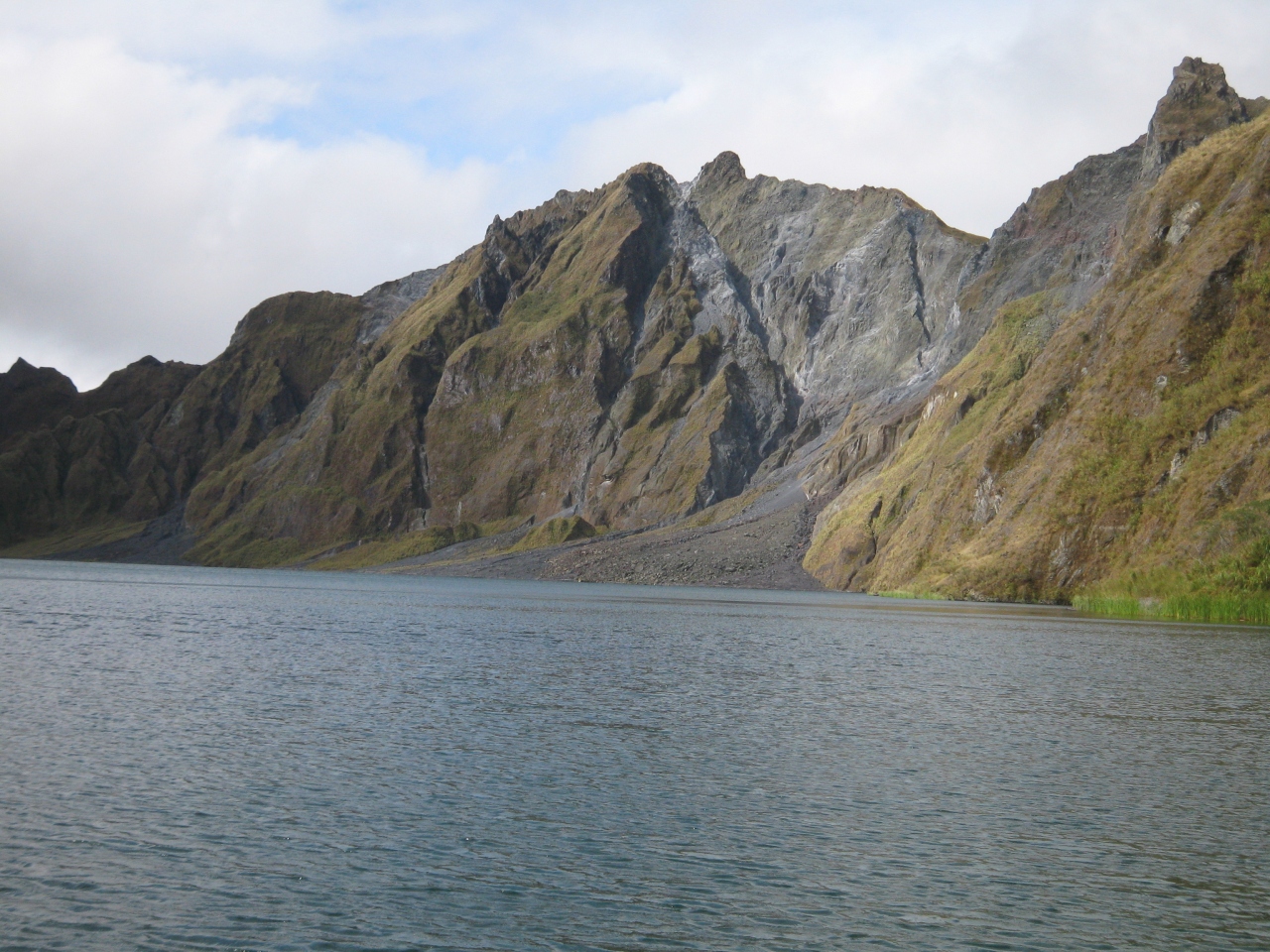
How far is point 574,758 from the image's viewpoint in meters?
25.6

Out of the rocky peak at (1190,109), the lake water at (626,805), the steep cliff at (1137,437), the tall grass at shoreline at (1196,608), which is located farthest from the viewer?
the rocky peak at (1190,109)

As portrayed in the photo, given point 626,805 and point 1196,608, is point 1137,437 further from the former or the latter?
point 626,805

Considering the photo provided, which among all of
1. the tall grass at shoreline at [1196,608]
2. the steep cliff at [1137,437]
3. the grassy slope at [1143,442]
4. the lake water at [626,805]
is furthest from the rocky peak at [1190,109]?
the lake water at [626,805]

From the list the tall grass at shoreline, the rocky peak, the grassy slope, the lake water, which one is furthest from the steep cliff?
the lake water

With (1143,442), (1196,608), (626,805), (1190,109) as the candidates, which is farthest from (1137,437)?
(1190,109)

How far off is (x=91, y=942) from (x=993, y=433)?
131 meters

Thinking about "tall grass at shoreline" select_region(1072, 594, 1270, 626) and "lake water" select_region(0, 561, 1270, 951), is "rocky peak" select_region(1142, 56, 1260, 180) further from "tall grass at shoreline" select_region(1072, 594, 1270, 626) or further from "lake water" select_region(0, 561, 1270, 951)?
"lake water" select_region(0, 561, 1270, 951)

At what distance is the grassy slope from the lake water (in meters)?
43.9

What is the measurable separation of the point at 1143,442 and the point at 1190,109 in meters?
112

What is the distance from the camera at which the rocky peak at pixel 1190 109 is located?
586 feet

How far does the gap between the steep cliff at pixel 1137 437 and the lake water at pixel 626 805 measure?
4534cm

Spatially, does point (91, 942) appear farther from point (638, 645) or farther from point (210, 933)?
point (638, 645)

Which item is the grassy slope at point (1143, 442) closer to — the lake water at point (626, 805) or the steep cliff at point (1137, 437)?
A: the steep cliff at point (1137, 437)

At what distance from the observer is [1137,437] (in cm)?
10156
